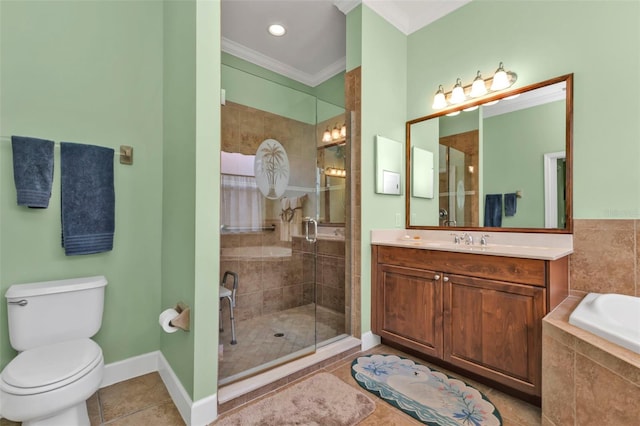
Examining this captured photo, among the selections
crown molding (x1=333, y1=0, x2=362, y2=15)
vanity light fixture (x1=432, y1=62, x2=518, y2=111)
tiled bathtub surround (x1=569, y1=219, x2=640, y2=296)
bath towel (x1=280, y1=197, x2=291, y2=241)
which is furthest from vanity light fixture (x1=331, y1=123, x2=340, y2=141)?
tiled bathtub surround (x1=569, y1=219, x2=640, y2=296)

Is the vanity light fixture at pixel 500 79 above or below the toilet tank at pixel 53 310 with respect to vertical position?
above

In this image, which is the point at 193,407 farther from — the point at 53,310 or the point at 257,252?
the point at 257,252

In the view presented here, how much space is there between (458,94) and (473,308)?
5.52 feet

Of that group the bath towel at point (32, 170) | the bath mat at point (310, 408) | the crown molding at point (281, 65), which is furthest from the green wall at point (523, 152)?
the bath towel at point (32, 170)

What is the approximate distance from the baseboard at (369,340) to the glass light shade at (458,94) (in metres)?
2.08

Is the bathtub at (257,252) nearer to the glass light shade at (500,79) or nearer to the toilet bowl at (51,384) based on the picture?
the toilet bowl at (51,384)

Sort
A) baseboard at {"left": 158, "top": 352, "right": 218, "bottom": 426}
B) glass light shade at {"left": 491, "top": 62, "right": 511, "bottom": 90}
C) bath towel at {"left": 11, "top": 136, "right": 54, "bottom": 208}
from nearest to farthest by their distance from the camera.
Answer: baseboard at {"left": 158, "top": 352, "right": 218, "bottom": 426} < bath towel at {"left": 11, "top": 136, "right": 54, "bottom": 208} < glass light shade at {"left": 491, "top": 62, "right": 511, "bottom": 90}

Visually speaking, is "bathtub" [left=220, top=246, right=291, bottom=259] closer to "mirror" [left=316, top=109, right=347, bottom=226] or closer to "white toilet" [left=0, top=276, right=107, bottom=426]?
"mirror" [left=316, top=109, right=347, bottom=226]

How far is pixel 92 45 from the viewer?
1.83m

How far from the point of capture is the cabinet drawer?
1.61m

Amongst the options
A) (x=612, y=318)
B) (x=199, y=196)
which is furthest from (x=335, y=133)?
(x=612, y=318)

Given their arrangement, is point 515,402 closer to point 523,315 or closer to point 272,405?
point 523,315

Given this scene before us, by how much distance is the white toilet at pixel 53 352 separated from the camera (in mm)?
1198

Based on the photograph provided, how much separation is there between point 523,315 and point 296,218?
6.16 feet
